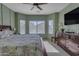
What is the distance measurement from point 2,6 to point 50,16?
0.73m

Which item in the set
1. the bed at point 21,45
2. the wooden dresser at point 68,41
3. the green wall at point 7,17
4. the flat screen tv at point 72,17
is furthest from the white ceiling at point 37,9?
the wooden dresser at point 68,41

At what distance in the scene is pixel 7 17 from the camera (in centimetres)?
175

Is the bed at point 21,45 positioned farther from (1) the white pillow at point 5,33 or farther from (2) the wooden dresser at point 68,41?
(2) the wooden dresser at point 68,41

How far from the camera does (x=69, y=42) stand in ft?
6.13

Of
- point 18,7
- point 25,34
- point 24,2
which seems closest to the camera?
point 24,2

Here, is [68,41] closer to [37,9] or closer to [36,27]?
[36,27]

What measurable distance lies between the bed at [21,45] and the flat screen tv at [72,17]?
21.2 inches

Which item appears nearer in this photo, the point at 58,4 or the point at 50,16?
the point at 58,4

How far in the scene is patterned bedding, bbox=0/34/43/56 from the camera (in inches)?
63.4

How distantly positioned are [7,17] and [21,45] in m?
0.48

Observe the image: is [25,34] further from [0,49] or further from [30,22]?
[0,49]

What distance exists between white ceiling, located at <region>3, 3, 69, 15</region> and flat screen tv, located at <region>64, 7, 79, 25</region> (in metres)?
0.21

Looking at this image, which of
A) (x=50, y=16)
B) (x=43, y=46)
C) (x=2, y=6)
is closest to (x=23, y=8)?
(x=2, y=6)

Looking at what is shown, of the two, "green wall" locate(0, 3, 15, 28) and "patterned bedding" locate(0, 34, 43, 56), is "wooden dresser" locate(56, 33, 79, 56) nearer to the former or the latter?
"patterned bedding" locate(0, 34, 43, 56)
